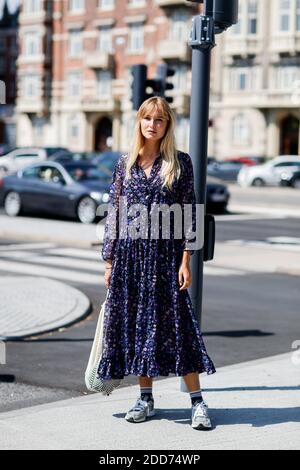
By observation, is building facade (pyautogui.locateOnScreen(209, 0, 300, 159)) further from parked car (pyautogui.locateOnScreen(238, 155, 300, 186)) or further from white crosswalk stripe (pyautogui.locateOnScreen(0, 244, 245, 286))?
white crosswalk stripe (pyautogui.locateOnScreen(0, 244, 245, 286))

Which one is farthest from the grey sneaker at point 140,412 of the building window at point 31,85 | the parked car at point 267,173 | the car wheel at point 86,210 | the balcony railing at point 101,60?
the building window at point 31,85

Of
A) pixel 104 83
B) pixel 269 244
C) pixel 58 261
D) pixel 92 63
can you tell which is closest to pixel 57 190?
pixel 269 244

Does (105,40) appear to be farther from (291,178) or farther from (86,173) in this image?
(86,173)

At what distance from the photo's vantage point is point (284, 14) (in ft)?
175

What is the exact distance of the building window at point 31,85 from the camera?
66938 mm

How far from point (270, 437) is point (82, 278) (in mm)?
7567

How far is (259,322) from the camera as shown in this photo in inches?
380

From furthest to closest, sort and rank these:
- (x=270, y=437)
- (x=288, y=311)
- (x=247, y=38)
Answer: (x=247, y=38)
(x=288, y=311)
(x=270, y=437)

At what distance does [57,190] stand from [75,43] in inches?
1735

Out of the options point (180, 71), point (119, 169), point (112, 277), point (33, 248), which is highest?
point (180, 71)

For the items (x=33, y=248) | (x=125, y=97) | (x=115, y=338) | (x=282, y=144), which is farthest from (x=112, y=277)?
(x=125, y=97)

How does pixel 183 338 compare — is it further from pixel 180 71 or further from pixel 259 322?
pixel 180 71

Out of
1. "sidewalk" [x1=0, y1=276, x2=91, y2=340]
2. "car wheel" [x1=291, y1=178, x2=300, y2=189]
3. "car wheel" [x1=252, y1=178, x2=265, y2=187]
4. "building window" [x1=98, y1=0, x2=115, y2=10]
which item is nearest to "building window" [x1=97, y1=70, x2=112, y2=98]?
"building window" [x1=98, y1=0, x2=115, y2=10]

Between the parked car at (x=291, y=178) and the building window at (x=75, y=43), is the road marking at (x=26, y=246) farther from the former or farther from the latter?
the building window at (x=75, y=43)
